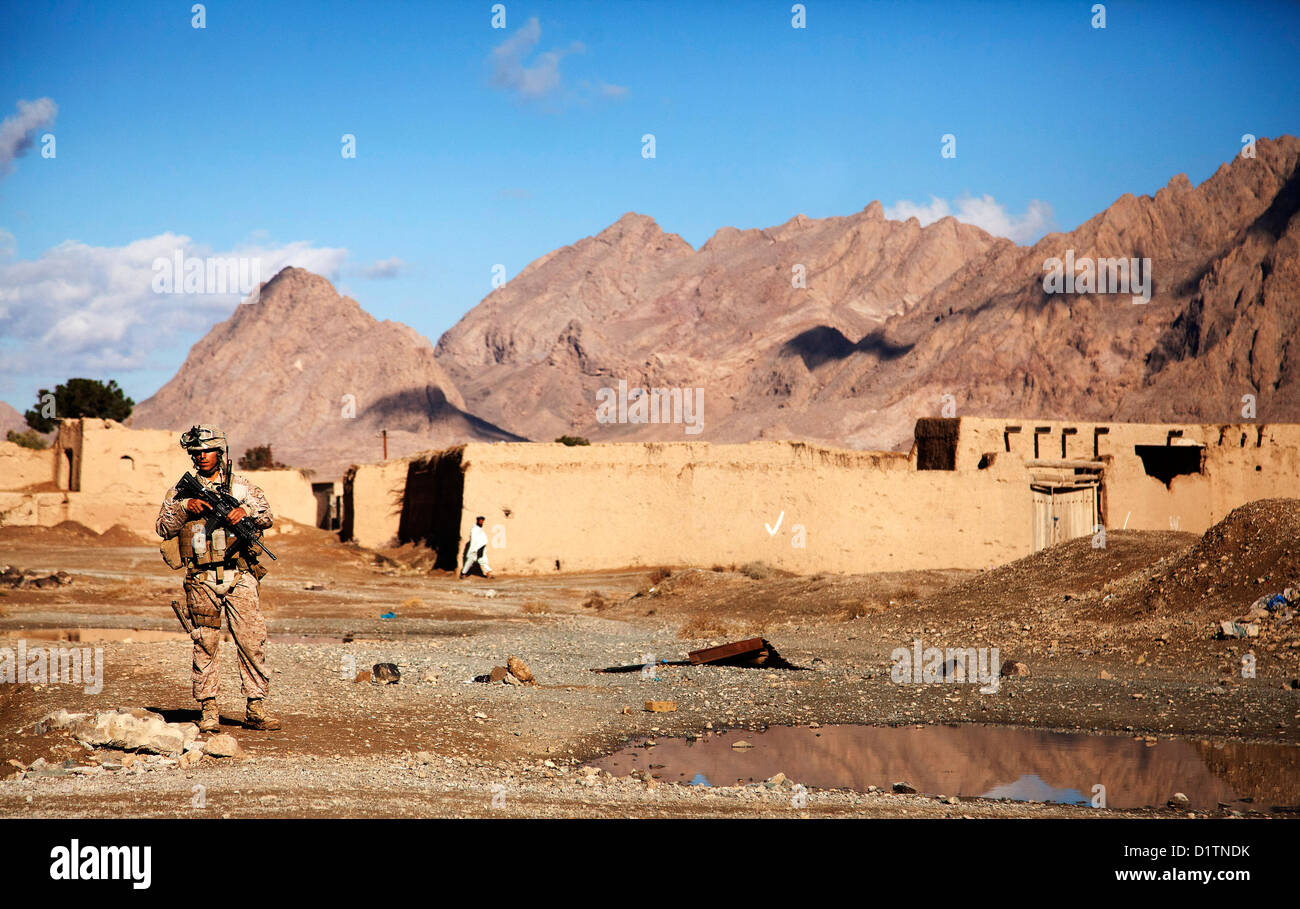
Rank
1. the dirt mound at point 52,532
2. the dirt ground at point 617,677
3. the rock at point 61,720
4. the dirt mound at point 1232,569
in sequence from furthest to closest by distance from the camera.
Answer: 1. the dirt mound at point 52,532
2. the dirt mound at point 1232,569
3. the rock at point 61,720
4. the dirt ground at point 617,677

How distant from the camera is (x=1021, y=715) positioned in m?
9.56

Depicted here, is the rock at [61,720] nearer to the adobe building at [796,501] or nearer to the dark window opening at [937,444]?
the adobe building at [796,501]

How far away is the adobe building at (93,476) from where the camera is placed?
2930 centimetres

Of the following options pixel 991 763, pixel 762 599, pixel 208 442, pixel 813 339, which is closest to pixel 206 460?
pixel 208 442

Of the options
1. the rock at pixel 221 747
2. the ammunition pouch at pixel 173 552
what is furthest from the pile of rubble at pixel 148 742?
the ammunition pouch at pixel 173 552

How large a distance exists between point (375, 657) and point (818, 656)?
5156 millimetres

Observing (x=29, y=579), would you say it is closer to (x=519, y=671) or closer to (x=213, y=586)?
(x=519, y=671)

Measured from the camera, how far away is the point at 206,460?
24.5 ft

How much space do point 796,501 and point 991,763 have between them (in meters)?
16.6

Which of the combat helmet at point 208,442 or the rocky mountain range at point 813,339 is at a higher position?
the rocky mountain range at point 813,339

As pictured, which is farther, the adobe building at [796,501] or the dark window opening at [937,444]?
the dark window opening at [937,444]

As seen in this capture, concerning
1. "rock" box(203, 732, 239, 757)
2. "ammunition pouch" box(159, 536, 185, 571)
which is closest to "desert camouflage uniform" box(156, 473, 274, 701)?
"ammunition pouch" box(159, 536, 185, 571)

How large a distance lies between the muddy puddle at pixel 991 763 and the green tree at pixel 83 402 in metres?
55.8
